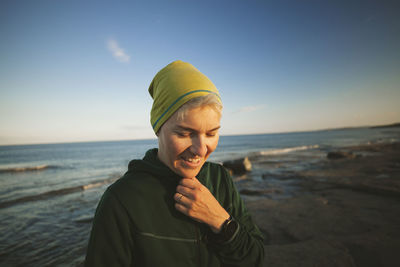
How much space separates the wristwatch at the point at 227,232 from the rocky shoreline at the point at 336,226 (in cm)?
198

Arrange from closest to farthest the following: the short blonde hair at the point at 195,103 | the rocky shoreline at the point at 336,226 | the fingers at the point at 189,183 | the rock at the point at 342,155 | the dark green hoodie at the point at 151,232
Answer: the dark green hoodie at the point at 151,232 < the short blonde hair at the point at 195,103 < the fingers at the point at 189,183 < the rocky shoreline at the point at 336,226 < the rock at the point at 342,155

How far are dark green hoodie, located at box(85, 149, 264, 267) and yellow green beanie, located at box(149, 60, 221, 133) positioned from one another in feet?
1.38

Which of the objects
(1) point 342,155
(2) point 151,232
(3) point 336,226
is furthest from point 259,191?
(1) point 342,155

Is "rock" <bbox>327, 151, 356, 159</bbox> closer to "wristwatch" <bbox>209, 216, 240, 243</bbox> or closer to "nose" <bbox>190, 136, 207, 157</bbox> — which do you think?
"wristwatch" <bbox>209, 216, 240, 243</bbox>

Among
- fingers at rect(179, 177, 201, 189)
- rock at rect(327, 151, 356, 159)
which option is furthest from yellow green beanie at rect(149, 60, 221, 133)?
rock at rect(327, 151, 356, 159)

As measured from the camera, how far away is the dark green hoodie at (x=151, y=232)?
3.79 ft

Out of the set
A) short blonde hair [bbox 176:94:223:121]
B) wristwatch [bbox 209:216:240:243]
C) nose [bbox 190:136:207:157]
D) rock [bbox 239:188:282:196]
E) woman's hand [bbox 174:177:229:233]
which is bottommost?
rock [bbox 239:188:282:196]

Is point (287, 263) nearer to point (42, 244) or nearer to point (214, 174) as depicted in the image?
point (214, 174)

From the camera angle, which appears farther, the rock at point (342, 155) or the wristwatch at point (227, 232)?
the rock at point (342, 155)

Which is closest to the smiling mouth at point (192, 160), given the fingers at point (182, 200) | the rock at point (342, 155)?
the fingers at point (182, 200)

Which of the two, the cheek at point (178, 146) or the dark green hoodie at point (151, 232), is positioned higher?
the cheek at point (178, 146)

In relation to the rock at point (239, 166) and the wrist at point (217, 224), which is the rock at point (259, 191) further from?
the wrist at point (217, 224)

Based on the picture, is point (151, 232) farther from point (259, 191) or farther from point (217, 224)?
point (259, 191)

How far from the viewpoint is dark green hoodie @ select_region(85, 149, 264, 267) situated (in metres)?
1.16
